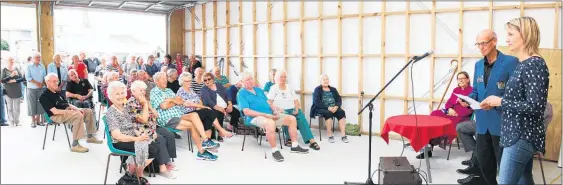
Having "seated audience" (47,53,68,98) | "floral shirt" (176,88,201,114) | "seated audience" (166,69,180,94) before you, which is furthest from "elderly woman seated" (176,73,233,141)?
"seated audience" (47,53,68,98)

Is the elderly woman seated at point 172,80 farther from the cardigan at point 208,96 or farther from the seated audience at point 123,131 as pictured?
the seated audience at point 123,131

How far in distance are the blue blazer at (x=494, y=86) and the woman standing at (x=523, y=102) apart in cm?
46

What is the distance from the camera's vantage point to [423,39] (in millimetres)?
5500

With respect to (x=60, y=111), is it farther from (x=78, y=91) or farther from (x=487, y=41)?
(x=487, y=41)

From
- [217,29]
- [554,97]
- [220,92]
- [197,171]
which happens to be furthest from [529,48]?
[217,29]

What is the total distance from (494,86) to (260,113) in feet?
8.99

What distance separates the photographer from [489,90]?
2820 mm

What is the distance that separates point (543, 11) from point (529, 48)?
3.03m

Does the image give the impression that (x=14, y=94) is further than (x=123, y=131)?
Yes

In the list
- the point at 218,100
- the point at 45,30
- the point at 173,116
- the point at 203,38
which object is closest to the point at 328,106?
the point at 218,100

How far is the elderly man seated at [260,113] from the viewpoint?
4867 mm

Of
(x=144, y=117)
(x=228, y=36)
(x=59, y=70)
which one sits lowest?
(x=144, y=117)

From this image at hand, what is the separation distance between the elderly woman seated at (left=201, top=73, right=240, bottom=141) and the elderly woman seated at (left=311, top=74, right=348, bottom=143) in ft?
3.75

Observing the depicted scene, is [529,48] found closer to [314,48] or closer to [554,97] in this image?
[554,97]
